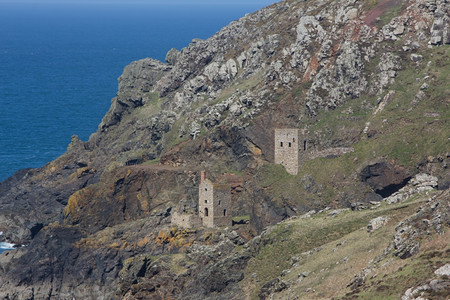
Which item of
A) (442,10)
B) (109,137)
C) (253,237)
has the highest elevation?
(442,10)

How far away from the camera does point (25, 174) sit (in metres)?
186

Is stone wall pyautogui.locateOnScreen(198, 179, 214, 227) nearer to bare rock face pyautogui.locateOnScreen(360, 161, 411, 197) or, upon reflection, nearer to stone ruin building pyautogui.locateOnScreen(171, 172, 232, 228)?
stone ruin building pyautogui.locateOnScreen(171, 172, 232, 228)

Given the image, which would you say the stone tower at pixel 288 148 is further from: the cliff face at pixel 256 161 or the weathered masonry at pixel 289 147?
the cliff face at pixel 256 161

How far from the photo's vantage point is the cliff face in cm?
13388

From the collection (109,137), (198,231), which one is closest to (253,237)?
(198,231)

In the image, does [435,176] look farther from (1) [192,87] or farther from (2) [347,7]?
(1) [192,87]

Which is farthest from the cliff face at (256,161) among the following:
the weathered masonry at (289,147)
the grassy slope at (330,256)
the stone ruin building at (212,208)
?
Result: the stone ruin building at (212,208)

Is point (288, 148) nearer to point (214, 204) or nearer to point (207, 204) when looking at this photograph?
point (214, 204)

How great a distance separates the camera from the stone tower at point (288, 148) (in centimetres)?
14225

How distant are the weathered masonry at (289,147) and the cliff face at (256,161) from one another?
2.91 ft

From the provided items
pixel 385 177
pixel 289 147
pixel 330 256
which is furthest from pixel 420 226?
pixel 289 147

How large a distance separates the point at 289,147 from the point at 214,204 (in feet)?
39.8

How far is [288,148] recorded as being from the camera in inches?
5640

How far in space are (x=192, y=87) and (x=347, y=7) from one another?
1199 inches
